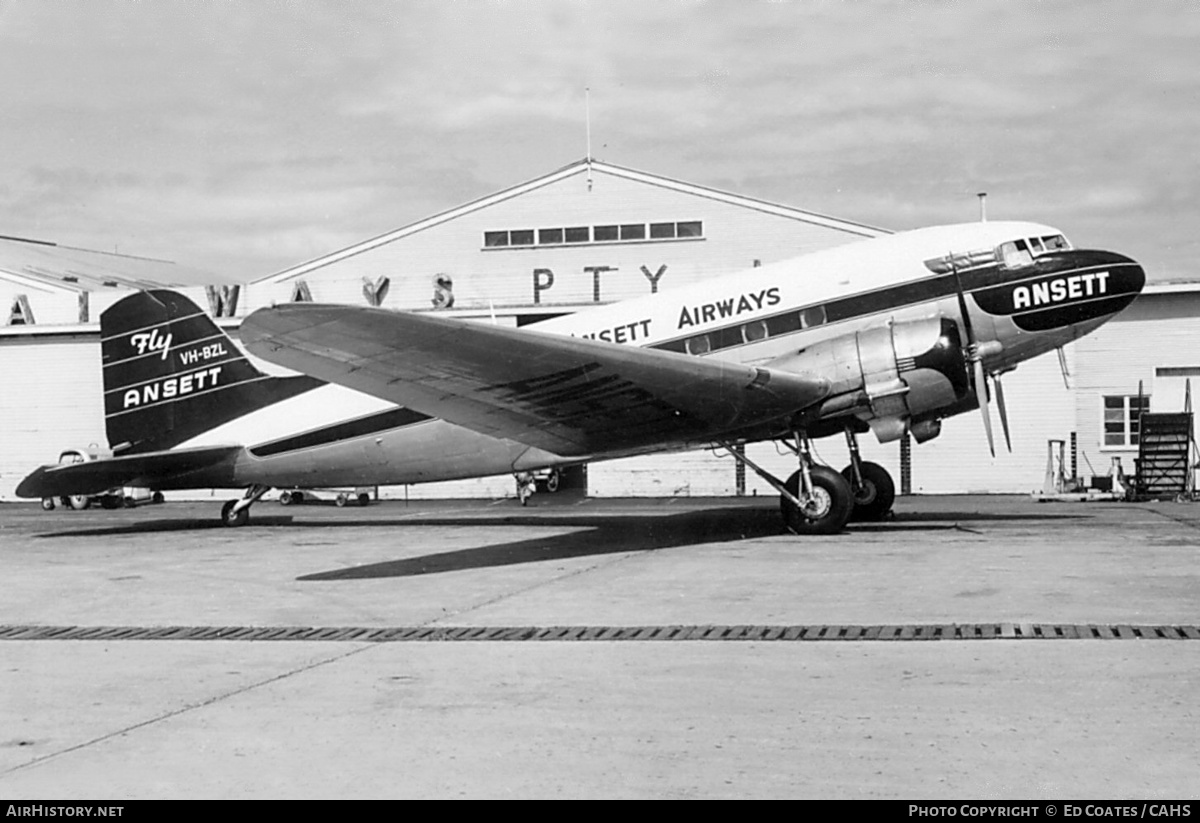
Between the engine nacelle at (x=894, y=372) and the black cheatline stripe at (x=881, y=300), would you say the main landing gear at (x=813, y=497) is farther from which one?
the black cheatline stripe at (x=881, y=300)

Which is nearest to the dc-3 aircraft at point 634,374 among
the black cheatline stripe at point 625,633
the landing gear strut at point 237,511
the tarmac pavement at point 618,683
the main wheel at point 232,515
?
the landing gear strut at point 237,511

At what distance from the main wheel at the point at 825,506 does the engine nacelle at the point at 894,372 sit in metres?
0.88

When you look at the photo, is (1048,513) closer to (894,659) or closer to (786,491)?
(786,491)

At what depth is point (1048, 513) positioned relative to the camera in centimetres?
2170

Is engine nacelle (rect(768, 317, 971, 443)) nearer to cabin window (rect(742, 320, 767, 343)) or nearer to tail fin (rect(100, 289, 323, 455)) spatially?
cabin window (rect(742, 320, 767, 343))

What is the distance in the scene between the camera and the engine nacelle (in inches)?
645

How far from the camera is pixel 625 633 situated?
9.07m

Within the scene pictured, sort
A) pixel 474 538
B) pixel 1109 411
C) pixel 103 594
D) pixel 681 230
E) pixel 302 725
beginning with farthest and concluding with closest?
pixel 681 230
pixel 1109 411
pixel 474 538
pixel 103 594
pixel 302 725

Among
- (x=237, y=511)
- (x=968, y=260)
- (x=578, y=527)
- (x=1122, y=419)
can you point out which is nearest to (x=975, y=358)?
(x=968, y=260)

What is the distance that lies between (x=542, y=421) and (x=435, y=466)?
3.23 metres

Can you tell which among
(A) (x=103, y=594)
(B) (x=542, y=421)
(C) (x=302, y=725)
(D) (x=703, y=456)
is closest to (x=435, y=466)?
(B) (x=542, y=421)

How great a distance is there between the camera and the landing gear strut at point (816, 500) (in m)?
16.8

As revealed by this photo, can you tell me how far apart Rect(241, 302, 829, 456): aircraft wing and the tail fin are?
5881 mm

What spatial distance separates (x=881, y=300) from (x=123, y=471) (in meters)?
12.7
